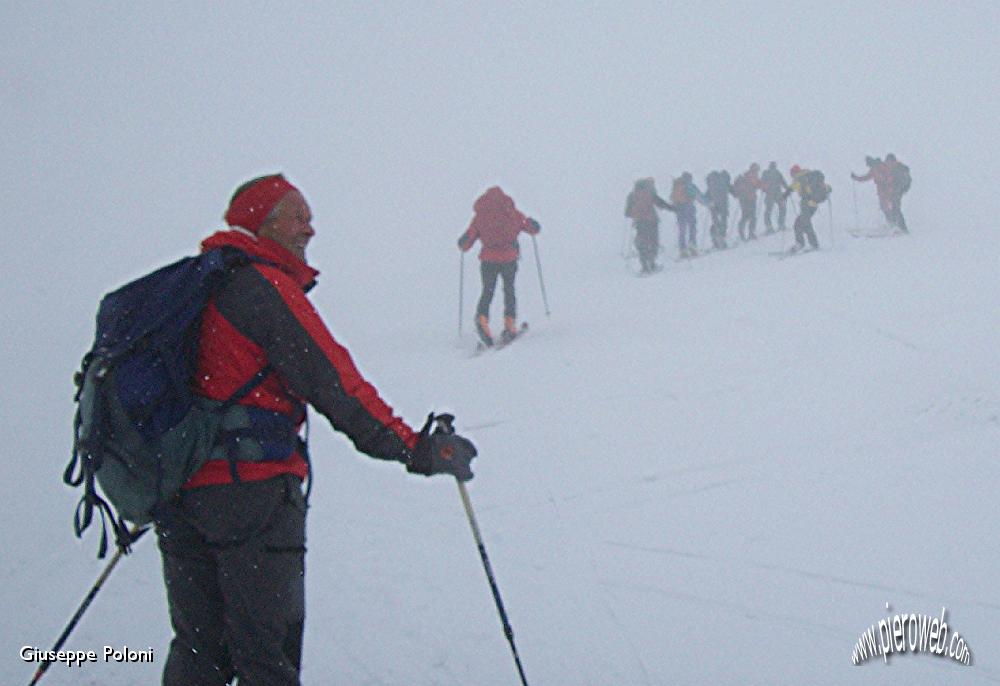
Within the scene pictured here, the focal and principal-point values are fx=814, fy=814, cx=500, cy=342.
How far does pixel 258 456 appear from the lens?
6.55 feet

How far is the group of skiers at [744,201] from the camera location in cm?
1339

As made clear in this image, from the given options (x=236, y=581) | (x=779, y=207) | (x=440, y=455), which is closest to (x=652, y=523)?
(x=440, y=455)

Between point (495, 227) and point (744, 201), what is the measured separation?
31.6 ft

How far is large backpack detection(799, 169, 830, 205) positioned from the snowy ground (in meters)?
5.46

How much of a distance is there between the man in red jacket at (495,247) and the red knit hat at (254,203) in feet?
21.8

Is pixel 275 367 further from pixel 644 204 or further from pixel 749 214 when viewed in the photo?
pixel 749 214

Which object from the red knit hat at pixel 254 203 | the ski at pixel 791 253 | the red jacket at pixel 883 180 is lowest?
the ski at pixel 791 253

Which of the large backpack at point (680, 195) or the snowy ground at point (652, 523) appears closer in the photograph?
the snowy ground at point (652, 523)

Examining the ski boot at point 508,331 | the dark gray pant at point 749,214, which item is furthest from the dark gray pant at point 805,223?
the ski boot at point 508,331

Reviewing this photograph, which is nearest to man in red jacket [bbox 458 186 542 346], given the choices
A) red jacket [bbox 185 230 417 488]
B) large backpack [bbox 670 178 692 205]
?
red jacket [bbox 185 230 417 488]

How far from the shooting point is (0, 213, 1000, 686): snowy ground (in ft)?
10.3

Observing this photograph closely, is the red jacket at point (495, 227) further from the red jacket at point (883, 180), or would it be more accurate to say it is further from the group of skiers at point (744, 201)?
the red jacket at point (883, 180)

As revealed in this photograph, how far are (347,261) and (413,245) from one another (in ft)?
9.56

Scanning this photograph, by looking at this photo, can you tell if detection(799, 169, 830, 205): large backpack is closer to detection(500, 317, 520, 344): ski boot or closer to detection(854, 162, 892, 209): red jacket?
detection(854, 162, 892, 209): red jacket
